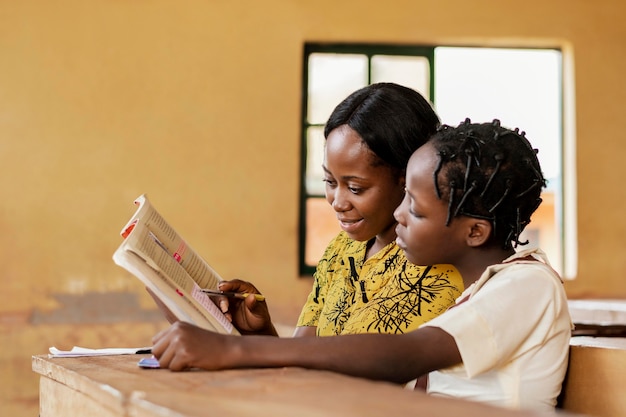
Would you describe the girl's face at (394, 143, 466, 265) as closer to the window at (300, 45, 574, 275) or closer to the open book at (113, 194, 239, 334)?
the open book at (113, 194, 239, 334)

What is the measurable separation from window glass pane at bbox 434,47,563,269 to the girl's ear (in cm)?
333

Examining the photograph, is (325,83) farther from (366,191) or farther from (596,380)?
(596,380)

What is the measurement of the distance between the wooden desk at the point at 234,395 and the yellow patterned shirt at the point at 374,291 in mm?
376

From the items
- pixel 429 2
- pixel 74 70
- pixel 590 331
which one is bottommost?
pixel 590 331

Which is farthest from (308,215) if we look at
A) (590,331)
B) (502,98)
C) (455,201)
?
(455,201)

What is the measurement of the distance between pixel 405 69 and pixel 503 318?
11.9 feet

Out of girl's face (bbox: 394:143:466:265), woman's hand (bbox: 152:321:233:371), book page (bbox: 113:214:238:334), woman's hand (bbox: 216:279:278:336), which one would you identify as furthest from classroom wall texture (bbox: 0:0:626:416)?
woman's hand (bbox: 152:321:233:371)

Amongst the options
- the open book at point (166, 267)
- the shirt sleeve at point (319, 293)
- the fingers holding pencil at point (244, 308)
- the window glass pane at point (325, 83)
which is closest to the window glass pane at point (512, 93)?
the window glass pane at point (325, 83)

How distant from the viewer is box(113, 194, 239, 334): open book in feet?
4.77

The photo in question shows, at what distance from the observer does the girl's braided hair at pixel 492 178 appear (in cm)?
154

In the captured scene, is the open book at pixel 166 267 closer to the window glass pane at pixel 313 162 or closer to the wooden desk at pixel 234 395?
the wooden desk at pixel 234 395

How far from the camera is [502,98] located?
4.89m

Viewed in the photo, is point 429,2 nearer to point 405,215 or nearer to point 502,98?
point 502,98

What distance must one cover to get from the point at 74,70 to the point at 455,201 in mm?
3455
